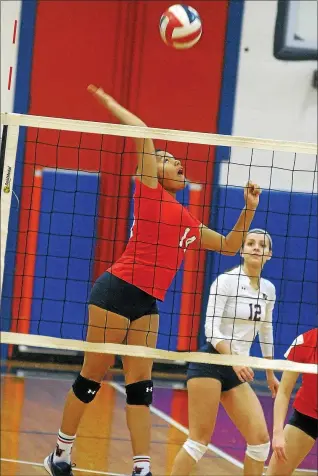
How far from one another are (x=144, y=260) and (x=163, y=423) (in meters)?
3.51

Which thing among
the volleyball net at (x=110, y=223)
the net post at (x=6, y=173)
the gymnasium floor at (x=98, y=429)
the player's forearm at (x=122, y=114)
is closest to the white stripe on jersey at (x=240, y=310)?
the player's forearm at (x=122, y=114)

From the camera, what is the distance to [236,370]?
596cm

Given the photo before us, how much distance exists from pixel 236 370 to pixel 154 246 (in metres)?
0.91

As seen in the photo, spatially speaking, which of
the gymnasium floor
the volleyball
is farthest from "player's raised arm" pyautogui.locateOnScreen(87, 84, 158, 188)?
the gymnasium floor

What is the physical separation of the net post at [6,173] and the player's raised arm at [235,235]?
1.40m

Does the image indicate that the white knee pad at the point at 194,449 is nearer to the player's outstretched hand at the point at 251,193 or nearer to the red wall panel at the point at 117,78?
the player's outstretched hand at the point at 251,193

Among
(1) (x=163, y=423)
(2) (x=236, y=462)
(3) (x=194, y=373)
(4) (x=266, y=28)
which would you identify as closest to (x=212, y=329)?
(3) (x=194, y=373)

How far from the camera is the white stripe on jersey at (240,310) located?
251 inches

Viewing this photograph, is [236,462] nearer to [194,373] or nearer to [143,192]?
[194,373]

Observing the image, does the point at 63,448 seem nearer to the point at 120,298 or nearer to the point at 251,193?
the point at 120,298

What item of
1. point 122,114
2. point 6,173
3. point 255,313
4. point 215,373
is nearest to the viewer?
point 6,173

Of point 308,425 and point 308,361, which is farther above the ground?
point 308,361

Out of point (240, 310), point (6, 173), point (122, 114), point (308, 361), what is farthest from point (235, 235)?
point (6, 173)

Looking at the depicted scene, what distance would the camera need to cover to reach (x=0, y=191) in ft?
18.0
